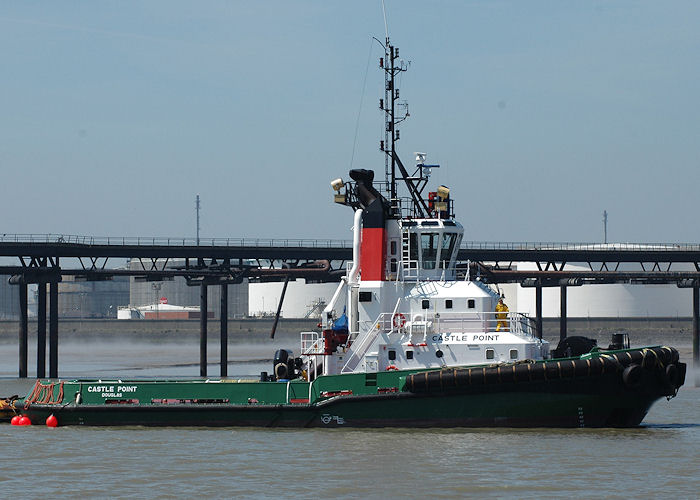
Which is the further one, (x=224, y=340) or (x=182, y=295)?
(x=182, y=295)

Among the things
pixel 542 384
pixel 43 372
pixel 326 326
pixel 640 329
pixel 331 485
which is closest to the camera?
pixel 331 485

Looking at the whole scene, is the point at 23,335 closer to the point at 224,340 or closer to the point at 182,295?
the point at 224,340

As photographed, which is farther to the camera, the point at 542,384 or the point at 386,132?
the point at 386,132

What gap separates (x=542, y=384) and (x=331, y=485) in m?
7.63

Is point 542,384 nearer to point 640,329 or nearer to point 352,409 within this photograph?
point 352,409

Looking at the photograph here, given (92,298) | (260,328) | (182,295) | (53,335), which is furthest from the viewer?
(92,298)


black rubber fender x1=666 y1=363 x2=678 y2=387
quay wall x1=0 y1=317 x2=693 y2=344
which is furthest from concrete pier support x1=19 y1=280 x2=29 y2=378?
quay wall x1=0 y1=317 x2=693 y2=344

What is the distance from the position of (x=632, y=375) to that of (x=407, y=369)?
5.46 m

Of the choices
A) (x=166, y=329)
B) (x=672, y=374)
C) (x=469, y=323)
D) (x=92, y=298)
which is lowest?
(x=672, y=374)

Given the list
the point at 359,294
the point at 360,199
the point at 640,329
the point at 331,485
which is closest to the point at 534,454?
the point at 331,485

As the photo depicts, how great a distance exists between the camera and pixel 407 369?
28.5 meters

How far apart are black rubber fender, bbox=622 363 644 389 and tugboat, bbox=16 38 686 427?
30 millimetres

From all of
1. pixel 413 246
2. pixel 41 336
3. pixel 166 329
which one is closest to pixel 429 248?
pixel 413 246

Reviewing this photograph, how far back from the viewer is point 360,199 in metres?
30.9
